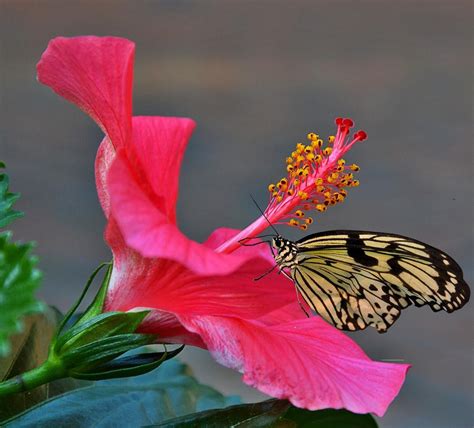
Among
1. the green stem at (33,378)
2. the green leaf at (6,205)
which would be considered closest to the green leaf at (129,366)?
the green stem at (33,378)

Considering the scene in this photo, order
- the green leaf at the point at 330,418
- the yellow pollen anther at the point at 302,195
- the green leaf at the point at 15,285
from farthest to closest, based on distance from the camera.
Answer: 1. the yellow pollen anther at the point at 302,195
2. the green leaf at the point at 330,418
3. the green leaf at the point at 15,285

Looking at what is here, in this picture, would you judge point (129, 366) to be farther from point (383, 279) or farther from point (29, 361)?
point (383, 279)

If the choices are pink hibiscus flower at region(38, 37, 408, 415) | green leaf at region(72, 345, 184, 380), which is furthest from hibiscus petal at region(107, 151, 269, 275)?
green leaf at region(72, 345, 184, 380)

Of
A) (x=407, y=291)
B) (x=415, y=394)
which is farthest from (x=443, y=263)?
(x=415, y=394)

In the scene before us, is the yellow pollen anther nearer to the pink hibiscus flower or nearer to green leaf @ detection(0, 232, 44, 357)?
the pink hibiscus flower

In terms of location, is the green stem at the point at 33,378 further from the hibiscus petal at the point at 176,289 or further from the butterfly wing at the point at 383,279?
the butterfly wing at the point at 383,279

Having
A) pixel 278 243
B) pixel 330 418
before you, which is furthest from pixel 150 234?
pixel 278 243

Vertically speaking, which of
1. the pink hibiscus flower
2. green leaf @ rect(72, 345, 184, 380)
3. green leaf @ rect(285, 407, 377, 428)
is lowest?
green leaf @ rect(285, 407, 377, 428)

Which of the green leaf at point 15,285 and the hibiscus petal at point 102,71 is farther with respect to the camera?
the hibiscus petal at point 102,71
